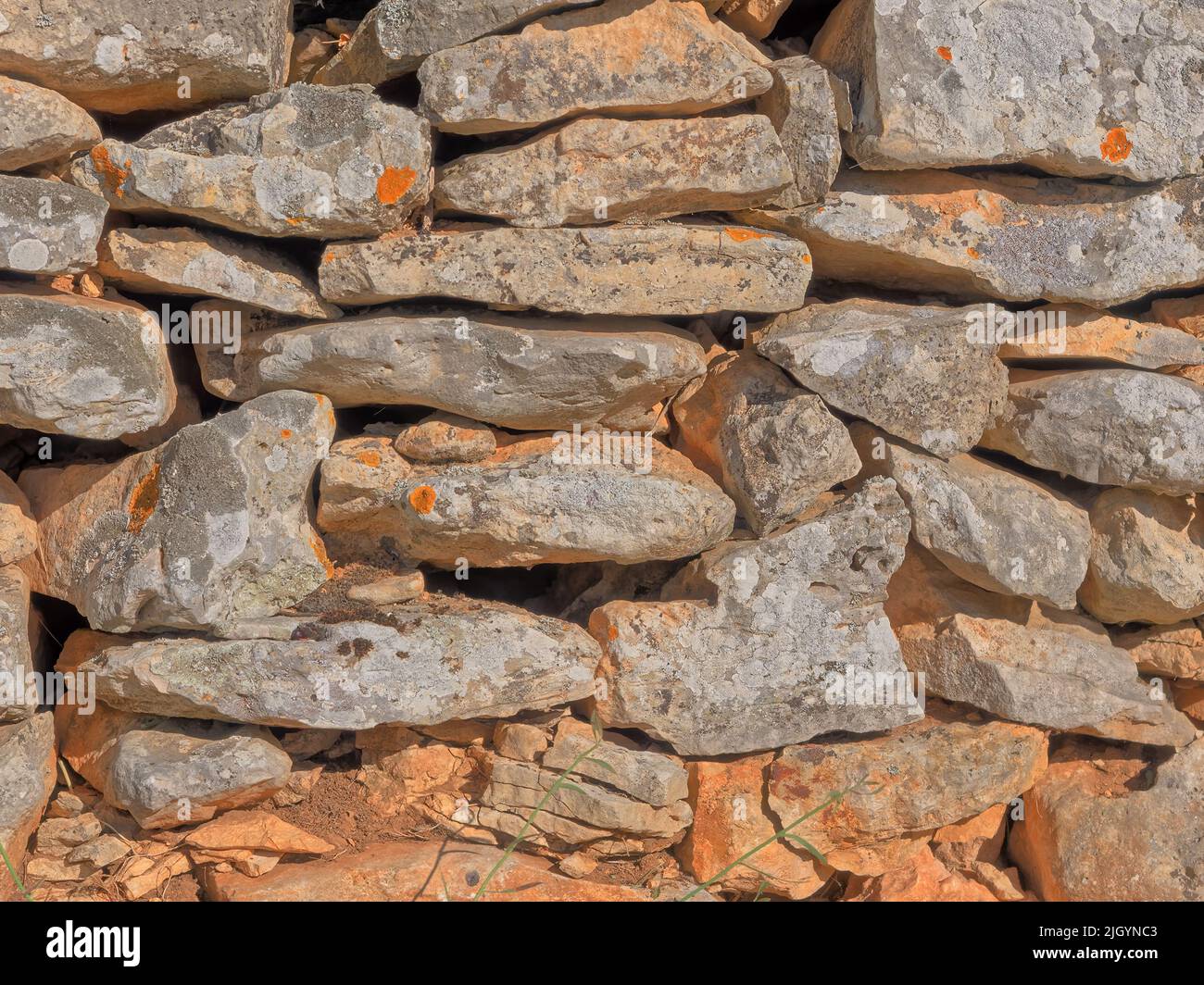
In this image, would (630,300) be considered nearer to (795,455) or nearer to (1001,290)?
(795,455)

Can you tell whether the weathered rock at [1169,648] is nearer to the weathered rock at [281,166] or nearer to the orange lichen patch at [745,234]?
the orange lichen patch at [745,234]

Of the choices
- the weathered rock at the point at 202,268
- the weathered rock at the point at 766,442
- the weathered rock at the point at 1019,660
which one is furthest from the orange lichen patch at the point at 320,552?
the weathered rock at the point at 1019,660

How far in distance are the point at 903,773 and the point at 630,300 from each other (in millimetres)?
2097

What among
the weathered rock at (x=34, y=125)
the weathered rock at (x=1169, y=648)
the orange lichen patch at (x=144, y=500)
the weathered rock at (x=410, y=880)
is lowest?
the weathered rock at (x=410, y=880)

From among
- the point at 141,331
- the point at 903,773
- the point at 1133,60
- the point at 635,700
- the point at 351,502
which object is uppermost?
the point at 1133,60

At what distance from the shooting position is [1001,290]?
164 inches

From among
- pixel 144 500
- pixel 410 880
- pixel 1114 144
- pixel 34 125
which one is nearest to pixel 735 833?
pixel 410 880

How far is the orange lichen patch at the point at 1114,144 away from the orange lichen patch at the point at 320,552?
322cm

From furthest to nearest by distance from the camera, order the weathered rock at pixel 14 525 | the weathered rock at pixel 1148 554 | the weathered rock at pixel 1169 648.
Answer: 1. the weathered rock at pixel 1169 648
2. the weathered rock at pixel 1148 554
3. the weathered rock at pixel 14 525

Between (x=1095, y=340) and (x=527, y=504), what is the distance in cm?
234

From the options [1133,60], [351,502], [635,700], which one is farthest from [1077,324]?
[351,502]

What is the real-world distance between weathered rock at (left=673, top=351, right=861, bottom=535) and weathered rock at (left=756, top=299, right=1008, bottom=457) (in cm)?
9

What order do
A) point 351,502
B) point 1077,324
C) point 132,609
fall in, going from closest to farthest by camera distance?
point 132,609
point 351,502
point 1077,324

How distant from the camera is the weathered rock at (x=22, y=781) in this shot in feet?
12.4
